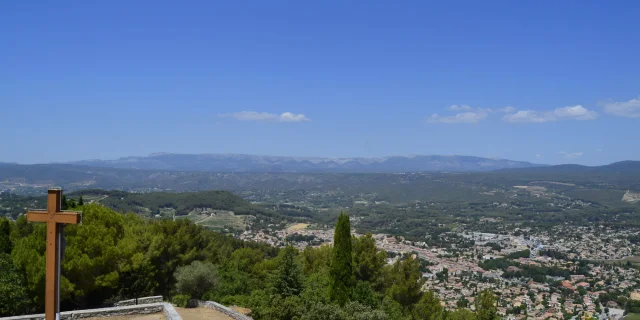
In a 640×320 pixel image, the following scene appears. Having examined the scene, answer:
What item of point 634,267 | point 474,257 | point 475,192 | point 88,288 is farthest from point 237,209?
point 475,192

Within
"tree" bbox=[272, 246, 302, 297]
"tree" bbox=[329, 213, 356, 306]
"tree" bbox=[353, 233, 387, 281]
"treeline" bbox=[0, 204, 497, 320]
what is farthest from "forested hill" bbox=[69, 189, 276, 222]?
"tree" bbox=[272, 246, 302, 297]

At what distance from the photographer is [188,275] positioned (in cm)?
1490

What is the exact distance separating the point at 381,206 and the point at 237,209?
50545mm

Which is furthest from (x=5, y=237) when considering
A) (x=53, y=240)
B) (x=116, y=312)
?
(x=53, y=240)

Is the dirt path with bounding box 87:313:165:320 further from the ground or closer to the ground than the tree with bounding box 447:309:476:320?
further from the ground

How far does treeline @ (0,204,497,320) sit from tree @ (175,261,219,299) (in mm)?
33

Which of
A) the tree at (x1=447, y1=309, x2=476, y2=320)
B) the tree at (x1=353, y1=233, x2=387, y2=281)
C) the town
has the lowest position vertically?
the town

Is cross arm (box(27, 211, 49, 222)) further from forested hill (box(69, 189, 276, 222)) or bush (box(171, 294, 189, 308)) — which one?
forested hill (box(69, 189, 276, 222))

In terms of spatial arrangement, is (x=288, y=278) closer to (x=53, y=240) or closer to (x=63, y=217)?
(x=53, y=240)

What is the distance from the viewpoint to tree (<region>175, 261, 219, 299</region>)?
48.9ft

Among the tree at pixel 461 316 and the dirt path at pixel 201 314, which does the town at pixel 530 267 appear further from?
the dirt path at pixel 201 314

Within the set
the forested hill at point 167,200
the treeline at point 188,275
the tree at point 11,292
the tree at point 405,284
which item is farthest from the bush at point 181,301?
the forested hill at point 167,200

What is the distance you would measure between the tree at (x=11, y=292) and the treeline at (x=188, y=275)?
2 centimetres

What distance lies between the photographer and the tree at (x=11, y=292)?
36.3 ft
